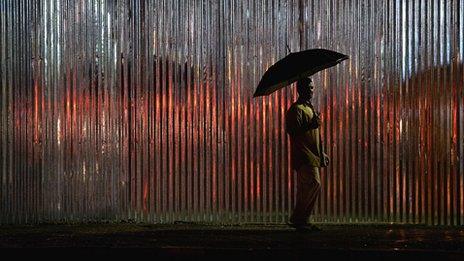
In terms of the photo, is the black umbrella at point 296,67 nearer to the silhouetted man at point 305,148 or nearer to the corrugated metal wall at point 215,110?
the silhouetted man at point 305,148

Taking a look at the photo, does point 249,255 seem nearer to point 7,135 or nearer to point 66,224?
point 66,224

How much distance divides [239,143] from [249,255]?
2.20m

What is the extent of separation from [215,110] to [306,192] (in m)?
1.77

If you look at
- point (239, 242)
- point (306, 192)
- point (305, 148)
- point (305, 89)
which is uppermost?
point (305, 89)

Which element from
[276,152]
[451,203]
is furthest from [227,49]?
[451,203]

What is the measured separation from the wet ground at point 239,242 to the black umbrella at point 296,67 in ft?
5.44

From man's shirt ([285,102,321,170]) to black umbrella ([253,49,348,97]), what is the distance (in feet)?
1.20

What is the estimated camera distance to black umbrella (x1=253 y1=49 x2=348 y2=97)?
24.9 feet

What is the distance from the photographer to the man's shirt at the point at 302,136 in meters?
7.92

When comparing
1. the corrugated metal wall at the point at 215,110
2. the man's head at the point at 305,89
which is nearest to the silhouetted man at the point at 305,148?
the man's head at the point at 305,89

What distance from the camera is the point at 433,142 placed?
28.8 feet

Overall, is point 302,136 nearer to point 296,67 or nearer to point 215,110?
point 296,67

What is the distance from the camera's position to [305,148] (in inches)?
316

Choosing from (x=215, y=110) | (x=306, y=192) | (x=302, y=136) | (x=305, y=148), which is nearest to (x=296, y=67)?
(x=302, y=136)
